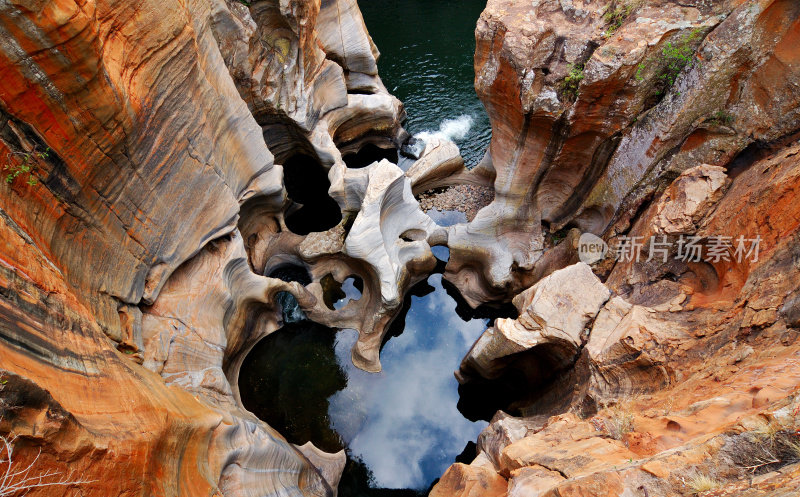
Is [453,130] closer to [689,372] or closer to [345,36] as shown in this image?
[345,36]

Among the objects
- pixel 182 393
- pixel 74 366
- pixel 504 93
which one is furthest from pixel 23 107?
pixel 504 93

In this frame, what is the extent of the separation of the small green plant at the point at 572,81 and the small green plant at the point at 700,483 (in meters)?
6.71

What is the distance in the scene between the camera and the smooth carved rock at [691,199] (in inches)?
264

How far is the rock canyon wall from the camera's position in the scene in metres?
4.38

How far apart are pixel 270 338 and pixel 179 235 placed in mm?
3577

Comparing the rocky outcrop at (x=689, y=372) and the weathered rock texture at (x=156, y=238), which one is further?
the weathered rock texture at (x=156, y=238)

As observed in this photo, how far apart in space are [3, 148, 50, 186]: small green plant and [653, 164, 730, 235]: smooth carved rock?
856cm

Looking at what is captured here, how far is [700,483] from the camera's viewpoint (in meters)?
3.57

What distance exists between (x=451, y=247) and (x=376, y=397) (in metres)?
3.93

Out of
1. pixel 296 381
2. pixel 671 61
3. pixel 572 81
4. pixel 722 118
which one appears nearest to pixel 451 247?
pixel 572 81

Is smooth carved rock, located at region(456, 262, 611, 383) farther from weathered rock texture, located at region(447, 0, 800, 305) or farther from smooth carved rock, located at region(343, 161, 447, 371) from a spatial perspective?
smooth carved rock, located at region(343, 161, 447, 371)

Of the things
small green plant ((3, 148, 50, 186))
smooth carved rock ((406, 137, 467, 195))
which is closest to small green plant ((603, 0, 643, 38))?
smooth carved rock ((406, 137, 467, 195))

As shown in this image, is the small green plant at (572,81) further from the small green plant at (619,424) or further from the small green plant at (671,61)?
the small green plant at (619,424)

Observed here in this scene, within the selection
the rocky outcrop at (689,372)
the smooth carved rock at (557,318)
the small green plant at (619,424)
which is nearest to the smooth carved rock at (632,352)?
the rocky outcrop at (689,372)
